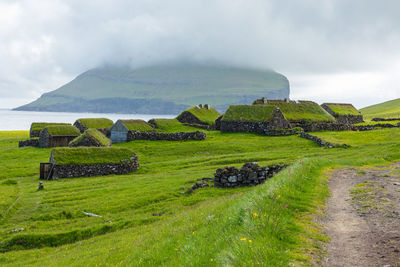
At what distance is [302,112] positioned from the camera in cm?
6919

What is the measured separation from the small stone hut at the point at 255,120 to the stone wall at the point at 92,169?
3091 cm

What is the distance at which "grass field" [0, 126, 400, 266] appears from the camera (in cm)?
660

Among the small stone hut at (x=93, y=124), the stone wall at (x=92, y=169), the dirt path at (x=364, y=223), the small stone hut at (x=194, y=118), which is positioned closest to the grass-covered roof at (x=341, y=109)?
the small stone hut at (x=194, y=118)

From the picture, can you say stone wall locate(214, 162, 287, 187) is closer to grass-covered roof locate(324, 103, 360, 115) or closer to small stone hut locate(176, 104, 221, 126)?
small stone hut locate(176, 104, 221, 126)

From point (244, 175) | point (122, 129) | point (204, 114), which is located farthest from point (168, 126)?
point (244, 175)

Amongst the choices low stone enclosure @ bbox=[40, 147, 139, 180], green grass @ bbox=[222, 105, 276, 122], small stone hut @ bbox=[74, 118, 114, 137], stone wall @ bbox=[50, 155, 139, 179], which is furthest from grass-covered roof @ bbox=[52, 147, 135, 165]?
small stone hut @ bbox=[74, 118, 114, 137]

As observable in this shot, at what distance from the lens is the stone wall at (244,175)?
2015cm

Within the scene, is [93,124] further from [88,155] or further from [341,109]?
[341,109]

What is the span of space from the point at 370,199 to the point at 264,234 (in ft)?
19.0

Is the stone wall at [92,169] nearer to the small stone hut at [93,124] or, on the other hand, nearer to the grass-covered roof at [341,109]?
the small stone hut at [93,124]

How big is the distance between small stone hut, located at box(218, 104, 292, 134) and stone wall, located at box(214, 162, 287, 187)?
3793 centimetres

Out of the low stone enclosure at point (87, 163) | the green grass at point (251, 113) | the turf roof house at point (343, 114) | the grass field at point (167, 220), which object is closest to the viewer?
the grass field at point (167, 220)

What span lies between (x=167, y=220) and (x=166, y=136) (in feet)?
143

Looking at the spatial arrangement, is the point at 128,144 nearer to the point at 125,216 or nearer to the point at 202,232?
the point at 125,216
